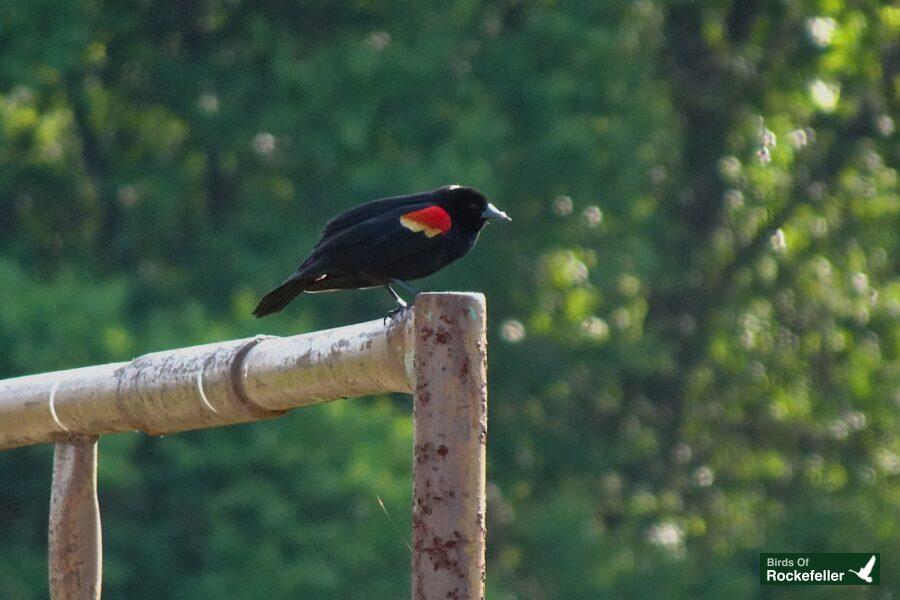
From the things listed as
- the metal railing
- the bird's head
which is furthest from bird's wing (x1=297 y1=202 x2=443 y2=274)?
the metal railing

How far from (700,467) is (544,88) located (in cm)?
534

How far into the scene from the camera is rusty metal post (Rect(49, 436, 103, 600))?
468cm

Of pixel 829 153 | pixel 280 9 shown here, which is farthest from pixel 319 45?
pixel 829 153

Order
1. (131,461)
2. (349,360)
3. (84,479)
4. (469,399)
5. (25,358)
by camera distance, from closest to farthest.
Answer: (469,399)
(349,360)
(84,479)
(25,358)
(131,461)

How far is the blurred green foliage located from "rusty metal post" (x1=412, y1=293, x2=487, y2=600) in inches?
426

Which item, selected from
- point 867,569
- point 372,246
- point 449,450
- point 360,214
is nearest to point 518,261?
point 867,569

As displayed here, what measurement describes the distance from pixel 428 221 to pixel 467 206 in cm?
36

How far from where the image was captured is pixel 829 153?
20.7 m

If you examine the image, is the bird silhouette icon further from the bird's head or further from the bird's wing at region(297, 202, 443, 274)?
the bird's wing at region(297, 202, 443, 274)

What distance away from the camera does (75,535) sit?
15.5 ft

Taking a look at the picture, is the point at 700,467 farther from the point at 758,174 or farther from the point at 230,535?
the point at 230,535

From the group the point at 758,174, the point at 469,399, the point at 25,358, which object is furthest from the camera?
the point at 758,174

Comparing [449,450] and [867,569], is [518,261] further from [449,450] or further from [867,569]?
[449,450]

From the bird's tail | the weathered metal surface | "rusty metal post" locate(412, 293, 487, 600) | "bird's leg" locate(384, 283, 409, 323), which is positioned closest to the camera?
"rusty metal post" locate(412, 293, 487, 600)
